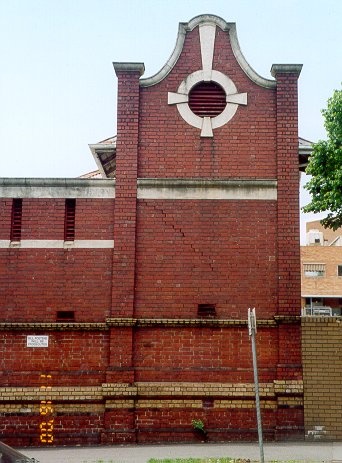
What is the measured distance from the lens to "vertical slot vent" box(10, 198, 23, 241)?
49.1 feet

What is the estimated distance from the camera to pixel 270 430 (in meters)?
14.0

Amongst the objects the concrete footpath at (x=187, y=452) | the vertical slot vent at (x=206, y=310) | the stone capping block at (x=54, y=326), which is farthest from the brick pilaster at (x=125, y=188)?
the concrete footpath at (x=187, y=452)

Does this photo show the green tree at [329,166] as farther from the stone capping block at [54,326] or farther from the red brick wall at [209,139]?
the stone capping block at [54,326]

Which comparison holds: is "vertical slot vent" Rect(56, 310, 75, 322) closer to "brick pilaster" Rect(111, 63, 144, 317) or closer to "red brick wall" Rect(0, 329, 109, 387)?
"red brick wall" Rect(0, 329, 109, 387)

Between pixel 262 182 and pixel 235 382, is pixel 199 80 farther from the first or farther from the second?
pixel 235 382

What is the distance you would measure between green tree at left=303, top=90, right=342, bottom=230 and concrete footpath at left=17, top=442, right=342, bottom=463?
5440 mm

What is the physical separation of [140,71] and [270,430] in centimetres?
889

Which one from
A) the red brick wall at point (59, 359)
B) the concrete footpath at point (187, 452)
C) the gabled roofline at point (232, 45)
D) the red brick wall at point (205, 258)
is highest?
the gabled roofline at point (232, 45)

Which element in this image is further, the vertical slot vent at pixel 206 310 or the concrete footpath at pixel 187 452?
the vertical slot vent at pixel 206 310

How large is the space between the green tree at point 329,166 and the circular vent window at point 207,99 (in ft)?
8.21

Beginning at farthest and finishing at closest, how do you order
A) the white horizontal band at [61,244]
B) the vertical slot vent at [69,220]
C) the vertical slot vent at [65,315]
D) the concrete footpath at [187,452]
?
the vertical slot vent at [69,220], the white horizontal band at [61,244], the vertical slot vent at [65,315], the concrete footpath at [187,452]

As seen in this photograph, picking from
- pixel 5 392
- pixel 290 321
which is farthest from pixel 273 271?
pixel 5 392

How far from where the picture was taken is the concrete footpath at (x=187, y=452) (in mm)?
12445

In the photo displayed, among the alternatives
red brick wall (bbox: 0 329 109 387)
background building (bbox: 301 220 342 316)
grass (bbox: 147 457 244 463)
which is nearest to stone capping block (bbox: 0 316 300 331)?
red brick wall (bbox: 0 329 109 387)
